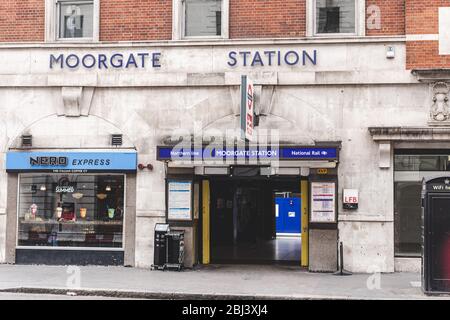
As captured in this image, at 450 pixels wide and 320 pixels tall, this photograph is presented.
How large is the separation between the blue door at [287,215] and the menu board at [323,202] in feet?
26.7

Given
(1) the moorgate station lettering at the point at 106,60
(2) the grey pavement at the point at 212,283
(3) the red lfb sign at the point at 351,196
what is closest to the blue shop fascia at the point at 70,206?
(2) the grey pavement at the point at 212,283

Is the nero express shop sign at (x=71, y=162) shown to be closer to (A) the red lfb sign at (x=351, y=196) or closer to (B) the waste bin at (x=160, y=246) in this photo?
(B) the waste bin at (x=160, y=246)

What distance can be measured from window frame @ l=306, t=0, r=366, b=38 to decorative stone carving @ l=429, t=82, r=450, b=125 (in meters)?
2.22

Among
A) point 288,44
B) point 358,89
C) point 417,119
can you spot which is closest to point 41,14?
point 288,44

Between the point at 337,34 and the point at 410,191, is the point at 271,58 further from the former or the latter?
the point at 410,191

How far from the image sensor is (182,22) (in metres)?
16.1

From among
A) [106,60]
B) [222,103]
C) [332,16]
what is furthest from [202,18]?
[332,16]

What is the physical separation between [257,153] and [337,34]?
150 inches

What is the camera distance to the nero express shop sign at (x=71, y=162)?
617 inches

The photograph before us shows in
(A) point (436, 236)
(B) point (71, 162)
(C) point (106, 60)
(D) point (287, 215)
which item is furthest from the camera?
(D) point (287, 215)

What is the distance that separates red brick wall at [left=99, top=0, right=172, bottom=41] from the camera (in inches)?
628

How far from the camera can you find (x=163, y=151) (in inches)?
578

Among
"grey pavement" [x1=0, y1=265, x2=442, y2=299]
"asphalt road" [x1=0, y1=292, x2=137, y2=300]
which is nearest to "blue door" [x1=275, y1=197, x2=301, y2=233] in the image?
"grey pavement" [x1=0, y1=265, x2=442, y2=299]
